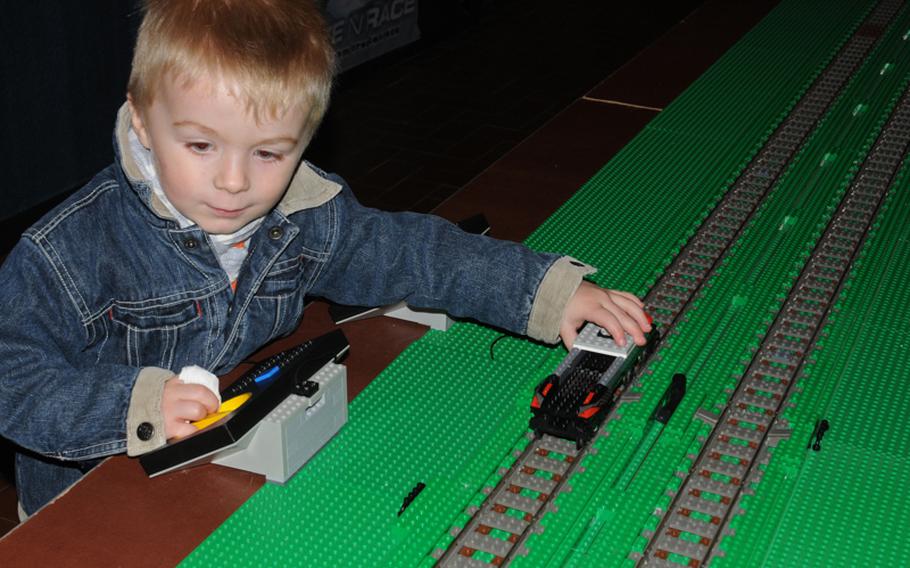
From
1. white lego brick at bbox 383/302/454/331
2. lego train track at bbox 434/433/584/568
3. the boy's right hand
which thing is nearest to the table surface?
white lego brick at bbox 383/302/454/331

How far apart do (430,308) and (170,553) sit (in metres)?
0.75

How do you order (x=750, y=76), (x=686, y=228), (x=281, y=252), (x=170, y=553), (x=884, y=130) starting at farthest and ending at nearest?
(x=750, y=76) < (x=884, y=130) < (x=686, y=228) < (x=281, y=252) < (x=170, y=553)

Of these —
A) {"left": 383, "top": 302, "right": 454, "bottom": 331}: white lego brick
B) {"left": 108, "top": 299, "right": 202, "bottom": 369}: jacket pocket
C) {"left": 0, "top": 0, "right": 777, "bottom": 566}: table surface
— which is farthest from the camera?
{"left": 383, "top": 302, "right": 454, "bottom": 331}: white lego brick

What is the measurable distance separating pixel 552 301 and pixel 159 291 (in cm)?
70

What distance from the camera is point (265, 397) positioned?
1.73m

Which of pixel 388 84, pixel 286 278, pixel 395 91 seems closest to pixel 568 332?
pixel 286 278

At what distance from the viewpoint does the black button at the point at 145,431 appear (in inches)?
67.1

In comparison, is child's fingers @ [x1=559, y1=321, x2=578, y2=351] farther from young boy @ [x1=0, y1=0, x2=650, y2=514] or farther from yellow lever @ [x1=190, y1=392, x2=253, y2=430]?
yellow lever @ [x1=190, y1=392, x2=253, y2=430]

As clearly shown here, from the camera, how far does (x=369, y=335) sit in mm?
2221

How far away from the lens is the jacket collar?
72.6 inches

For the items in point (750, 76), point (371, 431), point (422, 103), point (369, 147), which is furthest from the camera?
point (422, 103)

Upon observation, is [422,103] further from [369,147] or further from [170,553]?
[170,553]

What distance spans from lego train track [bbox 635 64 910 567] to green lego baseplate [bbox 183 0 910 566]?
2 cm

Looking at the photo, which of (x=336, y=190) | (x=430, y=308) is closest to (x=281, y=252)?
(x=336, y=190)
